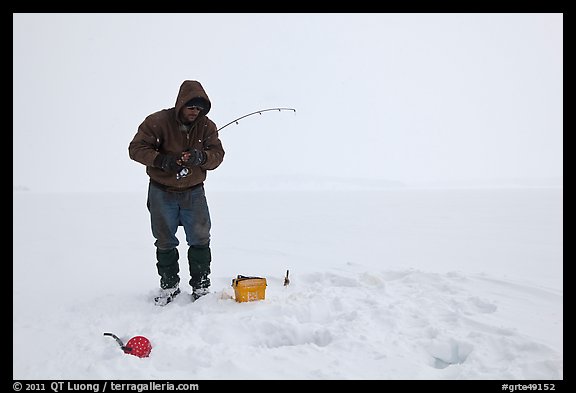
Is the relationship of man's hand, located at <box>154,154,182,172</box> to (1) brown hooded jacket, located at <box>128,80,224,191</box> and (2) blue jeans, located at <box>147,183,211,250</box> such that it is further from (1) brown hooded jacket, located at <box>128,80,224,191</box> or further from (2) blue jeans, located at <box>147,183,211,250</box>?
(2) blue jeans, located at <box>147,183,211,250</box>

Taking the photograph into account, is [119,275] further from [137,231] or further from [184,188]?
[137,231]

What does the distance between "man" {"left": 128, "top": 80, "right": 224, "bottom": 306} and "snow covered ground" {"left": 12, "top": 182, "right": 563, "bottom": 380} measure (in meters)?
0.33

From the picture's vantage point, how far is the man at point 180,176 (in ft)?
11.5

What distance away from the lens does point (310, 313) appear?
10.6 ft

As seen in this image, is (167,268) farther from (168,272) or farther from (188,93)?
(188,93)

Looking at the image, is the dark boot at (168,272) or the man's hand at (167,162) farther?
the dark boot at (168,272)

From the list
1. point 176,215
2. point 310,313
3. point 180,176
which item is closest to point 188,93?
point 180,176

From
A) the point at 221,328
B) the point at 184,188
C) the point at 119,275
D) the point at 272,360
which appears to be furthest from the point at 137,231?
the point at 272,360

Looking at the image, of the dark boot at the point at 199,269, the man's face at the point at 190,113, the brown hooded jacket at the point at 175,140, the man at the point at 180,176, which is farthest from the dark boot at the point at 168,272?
the man's face at the point at 190,113

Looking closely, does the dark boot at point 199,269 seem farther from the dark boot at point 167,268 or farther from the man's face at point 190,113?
the man's face at point 190,113

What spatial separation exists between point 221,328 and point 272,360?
0.58 meters

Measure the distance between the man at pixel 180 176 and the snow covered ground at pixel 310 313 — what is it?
13.0 inches
